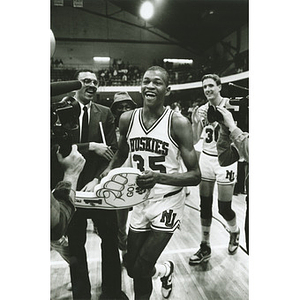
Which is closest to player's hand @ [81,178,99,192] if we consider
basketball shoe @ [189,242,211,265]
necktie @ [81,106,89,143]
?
necktie @ [81,106,89,143]

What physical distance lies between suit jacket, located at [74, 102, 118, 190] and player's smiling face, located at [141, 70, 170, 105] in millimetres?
268

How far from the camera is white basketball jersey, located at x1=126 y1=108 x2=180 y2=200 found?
1880 mm

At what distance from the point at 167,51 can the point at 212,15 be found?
44cm

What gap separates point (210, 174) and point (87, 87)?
1029 millimetres

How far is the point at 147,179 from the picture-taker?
1862mm

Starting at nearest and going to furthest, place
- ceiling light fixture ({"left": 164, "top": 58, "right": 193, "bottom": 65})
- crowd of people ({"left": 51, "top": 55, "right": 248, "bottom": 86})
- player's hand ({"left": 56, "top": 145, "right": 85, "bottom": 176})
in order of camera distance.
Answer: player's hand ({"left": 56, "top": 145, "right": 85, "bottom": 176}), crowd of people ({"left": 51, "top": 55, "right": 248, "bottom": 86}), ceiling light fixture ({"left": 164, "top": 58, "right": 193, "bottom": 65})

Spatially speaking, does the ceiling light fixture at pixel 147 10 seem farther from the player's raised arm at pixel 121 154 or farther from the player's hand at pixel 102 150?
the player's hand at pixel 102 150

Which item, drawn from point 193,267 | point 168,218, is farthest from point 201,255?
point 168,218

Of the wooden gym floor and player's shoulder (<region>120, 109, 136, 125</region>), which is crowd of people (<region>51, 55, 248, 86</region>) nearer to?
player's shoulder (<region>120, 109, 136, 125</region>)

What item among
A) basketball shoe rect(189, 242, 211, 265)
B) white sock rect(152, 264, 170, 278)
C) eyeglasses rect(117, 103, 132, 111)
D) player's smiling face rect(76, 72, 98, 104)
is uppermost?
player's smiling face rect(76, 72, 98, 104)

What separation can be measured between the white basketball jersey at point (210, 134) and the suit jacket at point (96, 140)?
623mm

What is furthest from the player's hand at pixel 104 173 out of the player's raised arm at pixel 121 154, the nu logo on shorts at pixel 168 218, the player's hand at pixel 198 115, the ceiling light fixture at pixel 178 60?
the ceiling light fixture at pixel 178 60
